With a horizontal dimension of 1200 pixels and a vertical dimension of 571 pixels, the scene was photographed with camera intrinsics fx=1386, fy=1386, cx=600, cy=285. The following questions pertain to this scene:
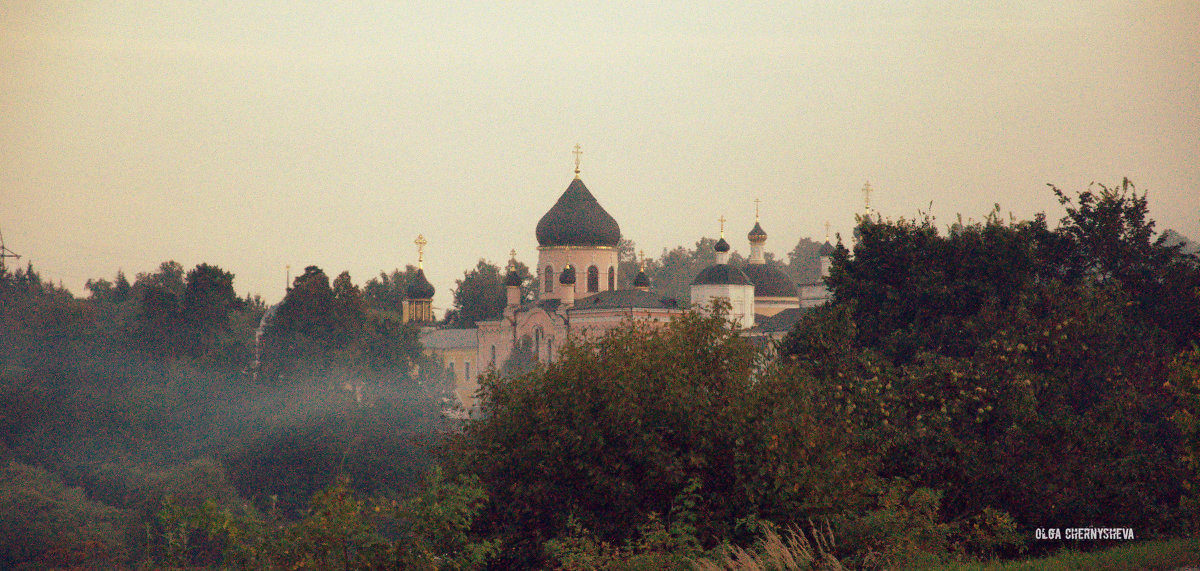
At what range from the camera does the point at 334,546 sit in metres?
12.0

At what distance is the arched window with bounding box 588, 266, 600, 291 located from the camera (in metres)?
73.1

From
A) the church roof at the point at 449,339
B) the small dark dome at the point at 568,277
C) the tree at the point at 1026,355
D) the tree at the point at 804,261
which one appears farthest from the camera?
the tree at the point at 804,261

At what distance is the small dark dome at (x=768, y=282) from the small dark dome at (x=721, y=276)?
415 centimetres

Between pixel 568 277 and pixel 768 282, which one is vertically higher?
pixel 568 277

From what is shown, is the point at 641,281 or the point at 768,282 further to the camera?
the point at 641,281

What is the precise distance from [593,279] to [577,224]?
10.0ft

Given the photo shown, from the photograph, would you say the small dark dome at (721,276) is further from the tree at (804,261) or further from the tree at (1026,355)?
the tree at (804,261)

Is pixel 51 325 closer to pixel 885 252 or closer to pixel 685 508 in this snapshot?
pixel 885 252

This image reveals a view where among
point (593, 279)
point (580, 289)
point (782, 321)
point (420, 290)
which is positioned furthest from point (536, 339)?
point (420, 290)

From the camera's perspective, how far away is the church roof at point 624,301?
6862cm

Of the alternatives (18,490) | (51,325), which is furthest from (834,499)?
(51,325)

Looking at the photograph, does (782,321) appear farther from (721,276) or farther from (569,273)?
(569,273)

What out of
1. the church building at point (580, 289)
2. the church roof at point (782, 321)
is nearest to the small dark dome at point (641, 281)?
the church building at point (580, 289)

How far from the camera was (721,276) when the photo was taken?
67000mm
